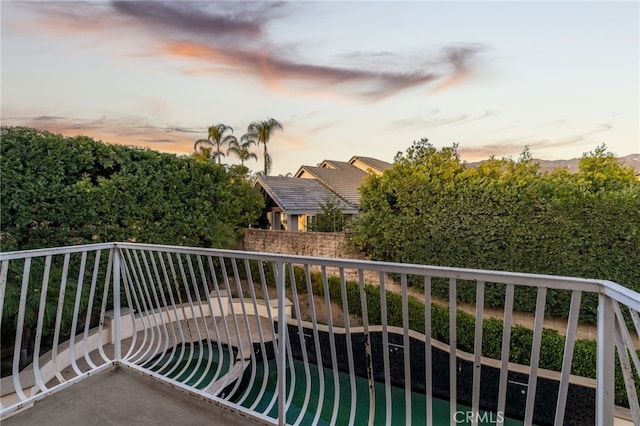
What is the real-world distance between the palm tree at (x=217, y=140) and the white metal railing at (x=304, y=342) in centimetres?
1515

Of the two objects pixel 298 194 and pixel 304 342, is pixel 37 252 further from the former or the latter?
pixel 298 194

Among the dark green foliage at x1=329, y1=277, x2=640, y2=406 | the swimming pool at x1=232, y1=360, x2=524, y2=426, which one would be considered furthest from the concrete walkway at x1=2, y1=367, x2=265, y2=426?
the dark green foliage at x1=329, y1=277, x2=640, y2=406

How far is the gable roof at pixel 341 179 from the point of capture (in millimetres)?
14244

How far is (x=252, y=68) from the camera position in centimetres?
720

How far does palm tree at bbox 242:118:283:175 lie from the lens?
2128 centimetres

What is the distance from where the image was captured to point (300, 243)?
897cm

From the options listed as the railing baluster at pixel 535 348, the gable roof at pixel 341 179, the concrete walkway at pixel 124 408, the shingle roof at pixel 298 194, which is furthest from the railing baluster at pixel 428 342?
the gable roof at pixel 341 179

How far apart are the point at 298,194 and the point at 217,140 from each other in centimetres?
1126

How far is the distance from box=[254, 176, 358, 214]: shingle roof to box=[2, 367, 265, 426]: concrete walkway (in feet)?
29.6

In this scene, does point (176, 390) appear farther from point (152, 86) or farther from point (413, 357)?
point (152, 86)

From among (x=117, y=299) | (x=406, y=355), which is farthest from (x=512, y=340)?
(x=117, y=299)

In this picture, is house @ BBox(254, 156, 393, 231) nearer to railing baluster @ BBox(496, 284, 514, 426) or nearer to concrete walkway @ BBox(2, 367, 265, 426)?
concrete walkway @ BBox(2, 367, 265, 426)

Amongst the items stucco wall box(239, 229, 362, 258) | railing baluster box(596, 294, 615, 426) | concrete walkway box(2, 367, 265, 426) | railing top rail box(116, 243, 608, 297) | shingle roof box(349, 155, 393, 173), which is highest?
shingle roof box(349, 155, 393, 173)

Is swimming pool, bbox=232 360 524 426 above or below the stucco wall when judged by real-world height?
below
